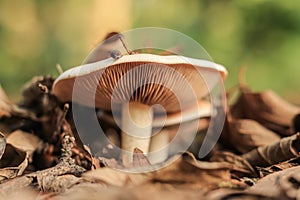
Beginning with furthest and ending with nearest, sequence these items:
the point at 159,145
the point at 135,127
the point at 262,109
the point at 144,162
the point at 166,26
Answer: the point at 166,26 → the point at 262,109 → the point at 159,145 → the point at 135,127 → the point at 144,162

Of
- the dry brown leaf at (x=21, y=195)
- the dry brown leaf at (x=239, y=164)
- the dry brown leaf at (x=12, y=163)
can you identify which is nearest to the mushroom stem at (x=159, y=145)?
the dry brown leaf at (x=239, y=164)

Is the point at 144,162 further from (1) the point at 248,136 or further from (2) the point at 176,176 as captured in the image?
(1) the point at 248,136

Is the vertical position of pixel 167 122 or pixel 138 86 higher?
pixel 138 86

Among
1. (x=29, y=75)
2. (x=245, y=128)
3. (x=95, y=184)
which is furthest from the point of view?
(x=29, y=75)

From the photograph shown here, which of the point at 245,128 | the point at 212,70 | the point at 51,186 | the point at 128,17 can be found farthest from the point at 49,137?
the point at 128,17

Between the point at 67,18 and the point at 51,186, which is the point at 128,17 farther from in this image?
the point at 51,186

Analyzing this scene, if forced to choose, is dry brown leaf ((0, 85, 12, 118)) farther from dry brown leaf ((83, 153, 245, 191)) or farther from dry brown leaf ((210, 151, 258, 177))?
dry brown leaf ((210, 151, 258, 177))

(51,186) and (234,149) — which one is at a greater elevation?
(51,186)

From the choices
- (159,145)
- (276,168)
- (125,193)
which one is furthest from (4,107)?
(276,168)
